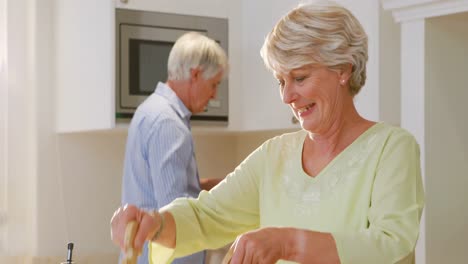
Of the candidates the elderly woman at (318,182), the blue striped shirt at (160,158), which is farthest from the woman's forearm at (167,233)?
the blue striped shirt at (160,158)

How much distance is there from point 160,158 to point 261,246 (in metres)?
1.22

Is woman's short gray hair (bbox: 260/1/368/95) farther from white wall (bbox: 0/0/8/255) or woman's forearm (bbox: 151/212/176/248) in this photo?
white wall (bbox: 0/0/8/255)

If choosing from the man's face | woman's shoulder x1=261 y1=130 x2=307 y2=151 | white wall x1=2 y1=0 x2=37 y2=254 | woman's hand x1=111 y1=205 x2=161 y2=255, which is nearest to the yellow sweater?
woman's shoulder x1=261 y1=130 x2=307 y2=151

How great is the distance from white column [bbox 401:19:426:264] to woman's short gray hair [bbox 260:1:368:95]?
0.95 metres

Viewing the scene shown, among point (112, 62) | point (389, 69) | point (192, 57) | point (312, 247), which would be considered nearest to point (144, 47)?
point (112, 62)

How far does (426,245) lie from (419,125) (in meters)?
0.32

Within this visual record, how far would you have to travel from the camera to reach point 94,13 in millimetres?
2912

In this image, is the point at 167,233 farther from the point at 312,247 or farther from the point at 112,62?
the point at 112,62

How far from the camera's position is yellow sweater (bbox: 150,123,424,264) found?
1.28 meters

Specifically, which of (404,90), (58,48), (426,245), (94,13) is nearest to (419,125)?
(404,90)

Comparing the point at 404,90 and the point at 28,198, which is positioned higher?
the point at 404,90

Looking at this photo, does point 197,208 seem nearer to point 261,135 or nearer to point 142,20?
point 142,20

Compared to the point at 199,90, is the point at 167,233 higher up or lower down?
lower down

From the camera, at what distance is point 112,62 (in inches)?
112
